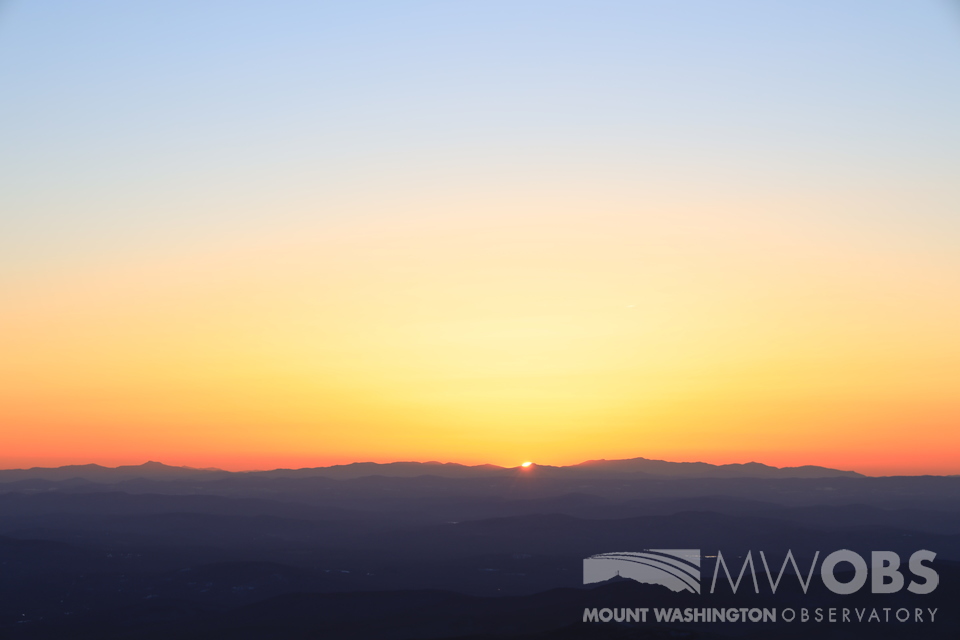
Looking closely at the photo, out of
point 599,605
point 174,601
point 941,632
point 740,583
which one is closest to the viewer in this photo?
point 941,632

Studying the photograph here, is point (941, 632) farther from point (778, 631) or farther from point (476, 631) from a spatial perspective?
point (476, 631)

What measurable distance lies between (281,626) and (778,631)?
90760mm

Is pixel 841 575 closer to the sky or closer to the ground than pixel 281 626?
closer to the sky

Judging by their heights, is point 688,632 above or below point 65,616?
above

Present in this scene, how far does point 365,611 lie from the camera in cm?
17225

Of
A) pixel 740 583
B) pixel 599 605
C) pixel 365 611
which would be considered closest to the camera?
pixel 599 605

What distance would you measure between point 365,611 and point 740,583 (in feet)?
243

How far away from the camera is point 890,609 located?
131 meters

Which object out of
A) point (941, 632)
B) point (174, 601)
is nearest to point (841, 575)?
point (941, 632)

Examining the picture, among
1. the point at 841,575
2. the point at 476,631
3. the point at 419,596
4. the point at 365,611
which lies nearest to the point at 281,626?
the point at 365,611

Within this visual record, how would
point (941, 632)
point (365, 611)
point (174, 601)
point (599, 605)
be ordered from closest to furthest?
1. point (941, 632)
2. point (599, 605)
3. point (365, 611)
4. point (174, 601)

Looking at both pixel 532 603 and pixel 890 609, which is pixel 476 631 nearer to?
pixel 532 603

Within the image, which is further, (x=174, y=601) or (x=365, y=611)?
(x=174, y=601)

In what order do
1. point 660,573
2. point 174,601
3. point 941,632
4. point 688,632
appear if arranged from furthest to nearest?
point 174,601 < point 660,573 < point 941,632 < point 688,632
